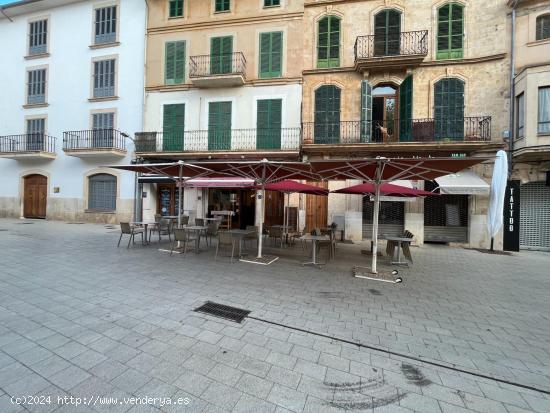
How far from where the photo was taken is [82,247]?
8289mm

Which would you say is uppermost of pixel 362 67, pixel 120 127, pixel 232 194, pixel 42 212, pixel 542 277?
pixel 362 67

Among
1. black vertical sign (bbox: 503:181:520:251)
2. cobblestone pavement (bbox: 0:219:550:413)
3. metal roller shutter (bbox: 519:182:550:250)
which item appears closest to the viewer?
cobblestone pavement (bbox: 0:219:550:413)

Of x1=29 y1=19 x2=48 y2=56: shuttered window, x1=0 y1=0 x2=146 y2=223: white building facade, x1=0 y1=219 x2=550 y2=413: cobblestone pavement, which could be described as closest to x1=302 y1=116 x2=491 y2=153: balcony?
x1=0 y1=219 x2=550 y2=413: cobblestone pavement

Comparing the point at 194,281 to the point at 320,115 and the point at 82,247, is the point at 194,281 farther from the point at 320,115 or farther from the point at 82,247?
the point at 320,115

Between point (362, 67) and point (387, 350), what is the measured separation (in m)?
12.3

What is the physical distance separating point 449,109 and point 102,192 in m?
19.0

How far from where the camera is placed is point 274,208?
14.2 meters

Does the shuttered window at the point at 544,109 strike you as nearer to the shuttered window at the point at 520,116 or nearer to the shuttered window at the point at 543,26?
the shuttered window at the point at 520,116

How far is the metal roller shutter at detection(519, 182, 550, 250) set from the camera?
11.0 m

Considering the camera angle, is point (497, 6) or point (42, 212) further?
point (42, 212)

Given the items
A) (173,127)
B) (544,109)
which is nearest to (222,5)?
(173,127)

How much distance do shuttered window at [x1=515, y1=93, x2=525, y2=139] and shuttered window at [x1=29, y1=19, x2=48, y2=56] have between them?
26021 mm

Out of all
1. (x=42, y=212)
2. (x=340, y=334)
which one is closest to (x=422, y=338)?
(x=340, y=334)

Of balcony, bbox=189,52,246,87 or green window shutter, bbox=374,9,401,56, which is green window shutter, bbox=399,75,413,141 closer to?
green window shutter, bbox=374,9,401,56
